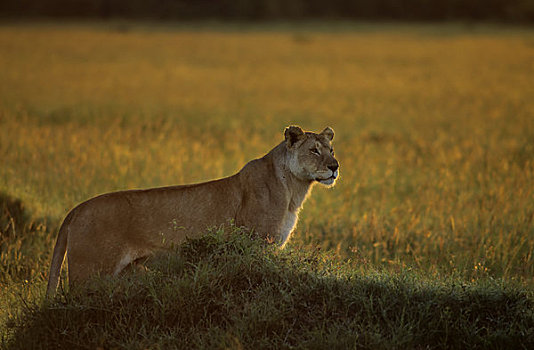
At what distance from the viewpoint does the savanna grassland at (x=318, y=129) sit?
7.86 meters

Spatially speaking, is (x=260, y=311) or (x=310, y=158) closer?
(x=260, y=311)

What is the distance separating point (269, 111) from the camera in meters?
20.2

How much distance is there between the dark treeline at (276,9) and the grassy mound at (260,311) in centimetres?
8863

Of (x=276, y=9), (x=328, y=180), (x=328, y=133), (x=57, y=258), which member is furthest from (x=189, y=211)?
(x=276, y=9)

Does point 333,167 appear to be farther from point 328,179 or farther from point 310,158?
point 310,158

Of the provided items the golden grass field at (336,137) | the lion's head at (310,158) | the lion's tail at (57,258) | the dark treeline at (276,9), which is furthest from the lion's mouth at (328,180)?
the dark treeline at (276,9)

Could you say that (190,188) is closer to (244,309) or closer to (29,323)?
(244,309)

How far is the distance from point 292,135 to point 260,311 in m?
1.93

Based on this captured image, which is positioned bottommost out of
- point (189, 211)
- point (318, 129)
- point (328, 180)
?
point (318, 129)

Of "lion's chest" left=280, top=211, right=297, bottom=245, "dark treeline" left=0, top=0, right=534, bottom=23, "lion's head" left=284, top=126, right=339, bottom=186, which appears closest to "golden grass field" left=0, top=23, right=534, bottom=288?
"lion's chest" left=280, top=211, right=297, bottom=245

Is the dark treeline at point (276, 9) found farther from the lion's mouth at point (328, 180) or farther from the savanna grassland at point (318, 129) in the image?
the lion's mouth at point (328, 180)

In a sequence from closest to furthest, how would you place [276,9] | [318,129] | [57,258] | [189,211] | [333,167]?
[57,258] → [189,211] → [333,167] → [318,129] → [276,9]

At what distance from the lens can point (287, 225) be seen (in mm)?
6156

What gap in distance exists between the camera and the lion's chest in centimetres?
609
